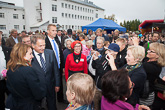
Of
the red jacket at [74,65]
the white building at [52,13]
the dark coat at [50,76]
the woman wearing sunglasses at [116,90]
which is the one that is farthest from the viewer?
the white building at [52,13]

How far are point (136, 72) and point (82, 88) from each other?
1141 millimetres

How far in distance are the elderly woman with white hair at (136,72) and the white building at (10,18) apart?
36.3 m

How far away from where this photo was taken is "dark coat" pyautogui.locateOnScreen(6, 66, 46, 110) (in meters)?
1.65

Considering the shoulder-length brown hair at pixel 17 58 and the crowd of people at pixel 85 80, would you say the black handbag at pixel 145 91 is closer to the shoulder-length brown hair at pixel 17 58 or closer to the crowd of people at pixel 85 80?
the crowd of people at pixel 85 80

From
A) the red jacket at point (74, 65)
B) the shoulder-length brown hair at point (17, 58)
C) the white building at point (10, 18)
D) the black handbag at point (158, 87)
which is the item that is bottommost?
the black handbag at point (158, 87)

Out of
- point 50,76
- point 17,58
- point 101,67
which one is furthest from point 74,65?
point 17,58

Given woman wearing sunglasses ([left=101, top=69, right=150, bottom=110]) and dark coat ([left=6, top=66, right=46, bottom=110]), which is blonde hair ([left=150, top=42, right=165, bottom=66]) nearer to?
woman wearing sunglasses ([left=101, top=69, right=150, bottom=110])

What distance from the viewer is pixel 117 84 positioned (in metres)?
1.27

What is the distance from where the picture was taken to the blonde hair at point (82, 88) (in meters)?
1.33

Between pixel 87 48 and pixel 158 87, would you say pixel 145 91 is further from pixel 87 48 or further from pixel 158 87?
pixel 87 48

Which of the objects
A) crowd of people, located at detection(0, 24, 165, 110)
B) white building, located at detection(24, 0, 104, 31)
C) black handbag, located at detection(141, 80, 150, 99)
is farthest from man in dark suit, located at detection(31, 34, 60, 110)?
white building, located at detection(24, 0, 104, 31)

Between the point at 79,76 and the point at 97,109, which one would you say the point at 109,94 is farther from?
the point at 97,109

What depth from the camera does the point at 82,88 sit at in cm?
133

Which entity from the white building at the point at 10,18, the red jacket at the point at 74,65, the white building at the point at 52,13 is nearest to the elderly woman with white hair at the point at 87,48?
the red jacket at the point at 74,65
